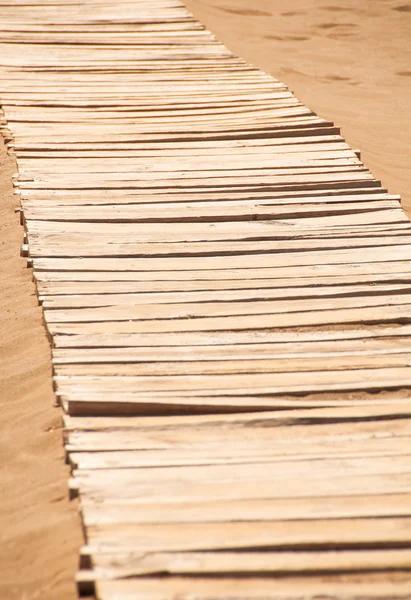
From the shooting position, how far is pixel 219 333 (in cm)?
345

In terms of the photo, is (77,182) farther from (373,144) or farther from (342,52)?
(342,52)

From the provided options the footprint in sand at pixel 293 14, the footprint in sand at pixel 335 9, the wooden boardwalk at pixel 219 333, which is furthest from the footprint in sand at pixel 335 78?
the footprint in sand at pixel 335 9

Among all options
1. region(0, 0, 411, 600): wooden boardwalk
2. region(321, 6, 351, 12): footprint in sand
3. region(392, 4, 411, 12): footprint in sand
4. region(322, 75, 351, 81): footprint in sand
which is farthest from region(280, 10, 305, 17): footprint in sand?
region(0, 0, 411, 600): wooden boardwalk

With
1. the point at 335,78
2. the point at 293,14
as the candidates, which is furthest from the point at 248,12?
the point at 335,78

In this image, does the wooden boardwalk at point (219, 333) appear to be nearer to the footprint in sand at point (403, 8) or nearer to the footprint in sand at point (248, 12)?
the footprint in sand at point (248, 12)

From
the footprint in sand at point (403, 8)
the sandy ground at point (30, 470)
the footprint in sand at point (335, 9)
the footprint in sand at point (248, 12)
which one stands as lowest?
the sandy ground at point (30, 470)

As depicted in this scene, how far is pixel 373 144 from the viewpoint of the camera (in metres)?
6.23

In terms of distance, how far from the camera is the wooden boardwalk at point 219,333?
2393mm

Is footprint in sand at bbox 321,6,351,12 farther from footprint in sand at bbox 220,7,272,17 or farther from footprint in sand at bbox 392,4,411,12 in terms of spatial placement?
footprint in sand at bbox 220,7,272,17

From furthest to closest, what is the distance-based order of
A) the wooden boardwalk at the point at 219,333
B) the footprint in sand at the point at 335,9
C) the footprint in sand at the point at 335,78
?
the footprint in sand at the point at 335,9 < the footprint in sand at the point at 335,78 < the wooden boardwalk at the point at 219,333

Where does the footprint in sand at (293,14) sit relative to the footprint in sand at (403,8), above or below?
above

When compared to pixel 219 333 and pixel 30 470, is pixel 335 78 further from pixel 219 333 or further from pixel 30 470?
pixel 30 470

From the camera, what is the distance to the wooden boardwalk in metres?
2.39

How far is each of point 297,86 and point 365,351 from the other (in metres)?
4.74
